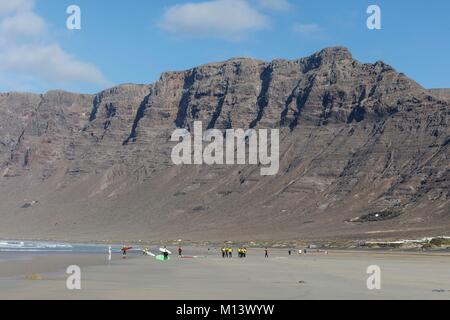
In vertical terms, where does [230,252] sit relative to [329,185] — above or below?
below

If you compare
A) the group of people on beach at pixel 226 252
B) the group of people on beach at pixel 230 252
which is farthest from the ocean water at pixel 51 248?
the group of people on beach at pixel 230 252

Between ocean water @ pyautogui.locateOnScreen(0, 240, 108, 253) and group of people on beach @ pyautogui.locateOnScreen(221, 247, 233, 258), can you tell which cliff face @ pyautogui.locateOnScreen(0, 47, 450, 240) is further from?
group of people on beach @ pyautogui.locateOnScreen(221, 247, 233, 258)

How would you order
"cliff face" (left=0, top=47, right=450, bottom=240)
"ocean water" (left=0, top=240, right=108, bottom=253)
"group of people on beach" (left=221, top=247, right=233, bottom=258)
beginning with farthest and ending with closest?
"cliff face" (left=0, top=47, right=450, bottom=240)
"ocean water" (left=0, top=240, right=108, bottom=253)
"group of people on beach" (left=221, top=247, right=233, bottom=258)

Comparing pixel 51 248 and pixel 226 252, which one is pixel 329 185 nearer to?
pixel 51 248

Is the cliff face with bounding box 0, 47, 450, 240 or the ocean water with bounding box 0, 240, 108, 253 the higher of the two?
the cliff face with bounding box 0, 47, 450, 240

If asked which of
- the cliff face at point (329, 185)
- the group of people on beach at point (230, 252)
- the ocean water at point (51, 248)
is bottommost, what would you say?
the ocean water at point (51, 248)

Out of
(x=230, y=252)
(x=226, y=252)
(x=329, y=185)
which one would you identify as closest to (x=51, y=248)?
(x=226, y=252)

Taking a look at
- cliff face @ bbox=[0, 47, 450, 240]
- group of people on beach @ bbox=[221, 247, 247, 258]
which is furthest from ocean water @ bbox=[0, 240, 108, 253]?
cliff face @ bbox=[0, 47, 450, 240]

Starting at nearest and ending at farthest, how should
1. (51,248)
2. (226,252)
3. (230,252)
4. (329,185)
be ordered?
(230,252) < (226,252) < (51,248) < (329,185)

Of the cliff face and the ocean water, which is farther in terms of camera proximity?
the cliff face

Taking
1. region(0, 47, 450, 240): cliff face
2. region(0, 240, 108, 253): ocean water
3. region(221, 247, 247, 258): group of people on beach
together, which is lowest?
region(0, 240, 108, 253): ocean water

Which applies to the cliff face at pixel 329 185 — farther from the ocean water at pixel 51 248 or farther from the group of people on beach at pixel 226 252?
the group of people on beach at pixel 226 252

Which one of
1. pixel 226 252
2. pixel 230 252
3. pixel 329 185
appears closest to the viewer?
pixel 230 252

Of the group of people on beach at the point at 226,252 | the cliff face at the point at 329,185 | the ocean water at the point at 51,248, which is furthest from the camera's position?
the cliff face at the point at 329,185
